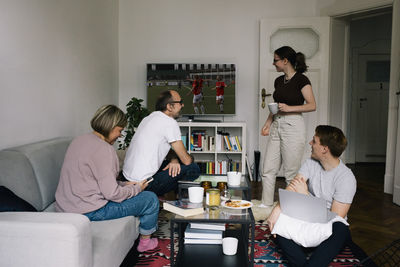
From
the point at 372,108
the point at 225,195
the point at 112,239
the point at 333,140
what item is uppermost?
the point at 372,108

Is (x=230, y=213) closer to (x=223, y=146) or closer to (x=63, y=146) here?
(x=63, y=146)

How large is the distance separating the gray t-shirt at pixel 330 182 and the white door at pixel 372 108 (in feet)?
14.7

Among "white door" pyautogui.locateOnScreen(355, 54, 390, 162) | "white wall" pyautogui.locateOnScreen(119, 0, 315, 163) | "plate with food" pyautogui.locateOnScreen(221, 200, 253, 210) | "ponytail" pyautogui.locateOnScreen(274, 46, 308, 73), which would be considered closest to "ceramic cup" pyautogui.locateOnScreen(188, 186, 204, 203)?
"plate with food" pyautogui.locateOnScreen(221, 200, 253, 210)

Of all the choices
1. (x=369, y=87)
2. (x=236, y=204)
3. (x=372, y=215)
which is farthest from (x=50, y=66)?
(x=369, y=87)

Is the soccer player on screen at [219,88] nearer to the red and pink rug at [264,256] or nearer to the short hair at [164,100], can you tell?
the short hair at [164,100]

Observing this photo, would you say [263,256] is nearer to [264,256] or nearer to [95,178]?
[264,256]

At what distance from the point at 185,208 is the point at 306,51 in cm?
341

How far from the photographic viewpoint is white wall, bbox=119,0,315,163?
4930 mm

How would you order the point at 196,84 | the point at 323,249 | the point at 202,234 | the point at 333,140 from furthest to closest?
1. the point at 196,84
2. the point at 202,234
3. the point at 333,140
4. the point at 323,249

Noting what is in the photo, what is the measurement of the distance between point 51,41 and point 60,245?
6.73ft

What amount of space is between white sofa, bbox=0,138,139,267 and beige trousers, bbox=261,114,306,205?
4.49 ft

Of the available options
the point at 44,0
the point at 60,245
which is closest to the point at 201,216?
the point at 60,245

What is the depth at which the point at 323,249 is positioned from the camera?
1878 mm

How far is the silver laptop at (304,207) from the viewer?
1904 mm
